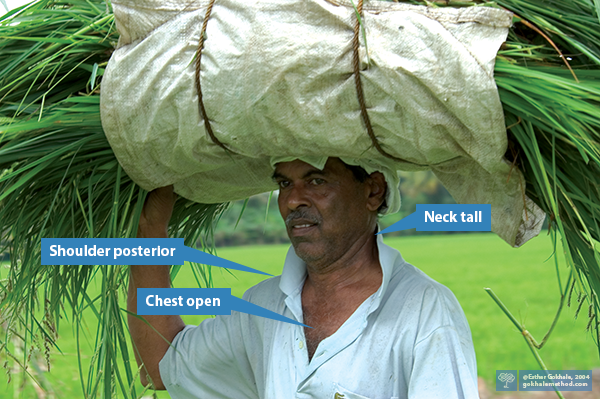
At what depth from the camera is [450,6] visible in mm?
1276

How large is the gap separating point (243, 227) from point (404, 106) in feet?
64.2

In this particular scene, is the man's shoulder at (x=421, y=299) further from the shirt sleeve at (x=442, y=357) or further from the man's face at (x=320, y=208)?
the man's face at (x=320, y=208)

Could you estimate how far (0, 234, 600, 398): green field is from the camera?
5.55 m

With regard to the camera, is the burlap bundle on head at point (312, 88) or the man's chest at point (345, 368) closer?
the burlap bundle on head at point (312, 88)

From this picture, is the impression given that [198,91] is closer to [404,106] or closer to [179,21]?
[179,21]

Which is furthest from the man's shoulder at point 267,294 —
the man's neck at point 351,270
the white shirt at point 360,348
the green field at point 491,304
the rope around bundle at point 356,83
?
the rope around bundle at point 356,83

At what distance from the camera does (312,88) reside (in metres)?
1.26

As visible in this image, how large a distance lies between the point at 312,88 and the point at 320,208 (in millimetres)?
365

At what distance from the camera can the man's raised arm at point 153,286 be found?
1.69 m

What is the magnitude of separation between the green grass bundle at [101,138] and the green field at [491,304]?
182 mm

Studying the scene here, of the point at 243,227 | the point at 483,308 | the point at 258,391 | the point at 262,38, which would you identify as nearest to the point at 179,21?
the point at 262,38

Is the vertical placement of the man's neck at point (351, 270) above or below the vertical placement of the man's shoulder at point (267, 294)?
above

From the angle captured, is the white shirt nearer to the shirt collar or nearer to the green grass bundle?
the shirt collar

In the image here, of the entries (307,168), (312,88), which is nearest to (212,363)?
(307,168)
